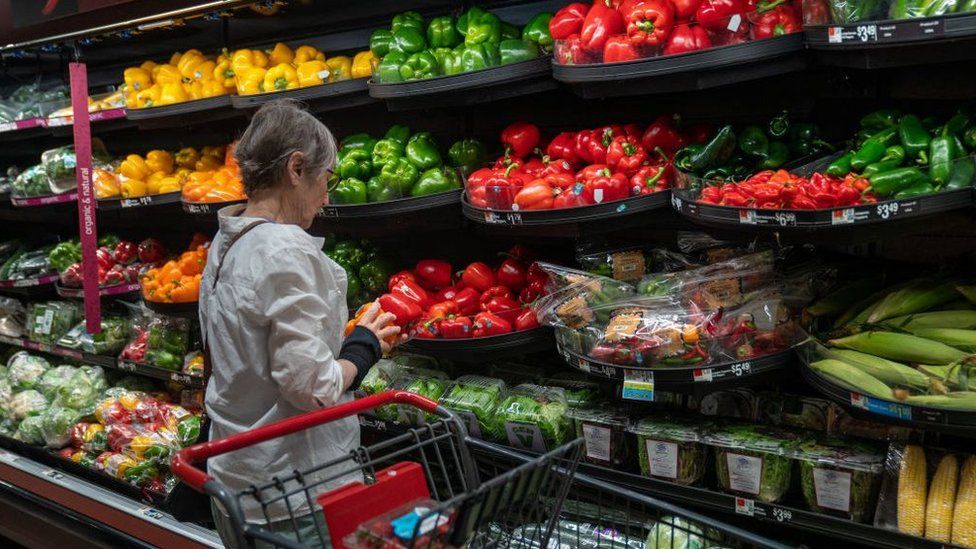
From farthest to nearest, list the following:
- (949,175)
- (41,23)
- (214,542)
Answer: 1. (41,23)
2. (214,542)
3. (949,175)

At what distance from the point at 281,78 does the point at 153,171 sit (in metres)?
1.30

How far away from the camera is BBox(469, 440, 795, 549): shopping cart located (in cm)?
190

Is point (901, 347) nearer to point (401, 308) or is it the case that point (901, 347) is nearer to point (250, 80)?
point (401, 308)

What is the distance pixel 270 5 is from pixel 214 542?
215 cm

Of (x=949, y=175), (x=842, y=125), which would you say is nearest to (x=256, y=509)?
(x=949, y=175)

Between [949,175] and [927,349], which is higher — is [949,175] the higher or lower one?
the higher one

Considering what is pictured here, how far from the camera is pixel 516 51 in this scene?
9.56 feet

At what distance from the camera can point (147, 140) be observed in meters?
5.05

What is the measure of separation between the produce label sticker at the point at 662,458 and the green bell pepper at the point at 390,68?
1488 mm

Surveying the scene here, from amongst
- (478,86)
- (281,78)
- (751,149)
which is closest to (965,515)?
(751,149)

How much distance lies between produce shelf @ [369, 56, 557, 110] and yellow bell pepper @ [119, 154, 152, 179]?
79.0 inches

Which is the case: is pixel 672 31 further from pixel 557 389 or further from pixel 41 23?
pixel 41 23

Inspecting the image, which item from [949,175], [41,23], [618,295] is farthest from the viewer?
[41,23]

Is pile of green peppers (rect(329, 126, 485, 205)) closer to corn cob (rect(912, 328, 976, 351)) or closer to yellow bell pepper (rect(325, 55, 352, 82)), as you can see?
yellow bell pepper (rect(325, 55, 352, 82))
